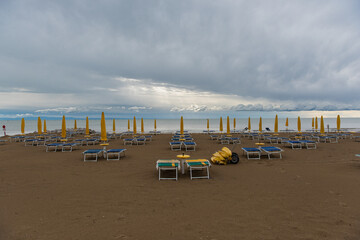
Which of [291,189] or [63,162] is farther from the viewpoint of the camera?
[63,162]

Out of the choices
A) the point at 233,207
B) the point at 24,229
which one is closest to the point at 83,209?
the point at 24,229

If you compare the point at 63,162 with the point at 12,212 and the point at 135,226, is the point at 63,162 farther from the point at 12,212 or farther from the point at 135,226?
the point at 135,226

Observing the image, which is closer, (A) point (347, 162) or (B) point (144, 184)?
(B) point (144, 184)

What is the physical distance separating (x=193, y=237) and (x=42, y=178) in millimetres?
4981

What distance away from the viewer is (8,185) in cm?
518

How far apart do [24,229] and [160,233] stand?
209 centimetres

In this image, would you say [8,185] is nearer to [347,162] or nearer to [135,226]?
[135,226]

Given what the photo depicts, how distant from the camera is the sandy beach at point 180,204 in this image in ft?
10.0

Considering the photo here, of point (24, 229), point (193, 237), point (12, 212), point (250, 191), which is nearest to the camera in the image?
point (193, 237)

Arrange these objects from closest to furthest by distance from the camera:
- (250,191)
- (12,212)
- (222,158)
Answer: (12,212)
(250,191)
(222,158)

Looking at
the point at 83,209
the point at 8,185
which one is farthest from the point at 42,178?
the point at 83,209

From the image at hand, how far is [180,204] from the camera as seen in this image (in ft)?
13.2

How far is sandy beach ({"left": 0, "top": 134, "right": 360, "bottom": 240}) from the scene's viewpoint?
3.06 meters

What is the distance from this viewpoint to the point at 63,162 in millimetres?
8023
